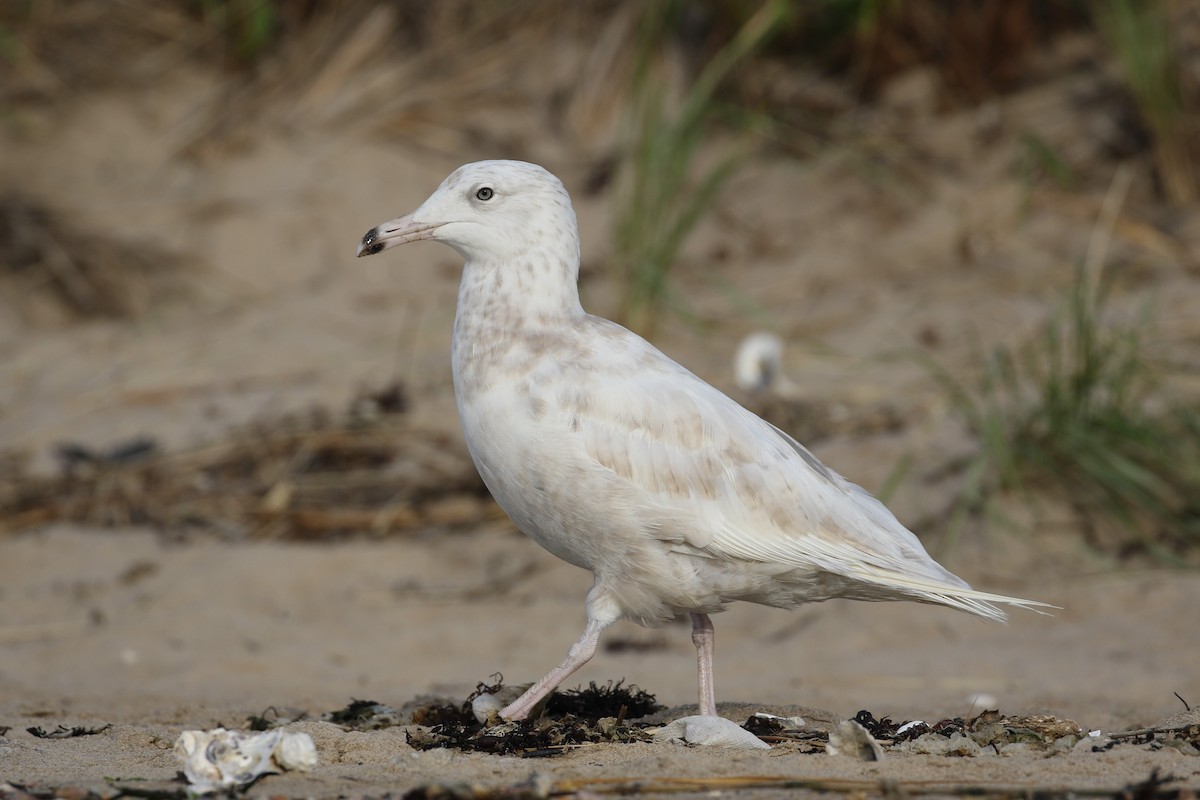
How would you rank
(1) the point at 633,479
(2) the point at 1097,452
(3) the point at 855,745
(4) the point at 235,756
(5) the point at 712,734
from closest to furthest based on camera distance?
(4) the point at 235,756, (3) the point at 855,745, (5) the point at 712,734, (1) the point at 633,479, (2) the point at 1097,452

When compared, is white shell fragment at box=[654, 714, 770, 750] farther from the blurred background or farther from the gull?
the blurred background

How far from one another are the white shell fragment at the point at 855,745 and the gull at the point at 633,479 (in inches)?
20.0

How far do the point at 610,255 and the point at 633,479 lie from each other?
530cm

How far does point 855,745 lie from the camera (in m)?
3.32

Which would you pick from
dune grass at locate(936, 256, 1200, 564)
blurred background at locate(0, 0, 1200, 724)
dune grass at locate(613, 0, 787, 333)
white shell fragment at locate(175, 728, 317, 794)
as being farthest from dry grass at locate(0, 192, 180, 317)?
white shell fragment at locate(175, 728, 317, 794)

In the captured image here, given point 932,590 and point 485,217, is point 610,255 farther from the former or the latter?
point 932,590

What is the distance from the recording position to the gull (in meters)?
3.70

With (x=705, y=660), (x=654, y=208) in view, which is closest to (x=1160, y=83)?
(x=654, y=208)

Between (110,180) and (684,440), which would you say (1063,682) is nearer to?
(684,440)

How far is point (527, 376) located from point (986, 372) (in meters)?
3.43

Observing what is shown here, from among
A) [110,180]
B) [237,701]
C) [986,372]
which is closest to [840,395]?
[986,372]

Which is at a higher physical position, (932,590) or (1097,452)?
(1097,452)

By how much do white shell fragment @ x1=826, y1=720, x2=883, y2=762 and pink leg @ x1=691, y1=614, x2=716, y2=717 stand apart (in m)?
0.44

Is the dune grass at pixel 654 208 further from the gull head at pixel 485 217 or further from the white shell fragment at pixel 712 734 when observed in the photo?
the white shell fragment at pixel 712 734
